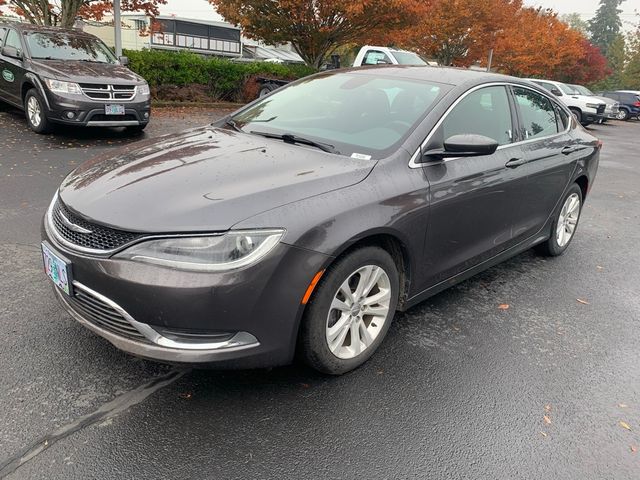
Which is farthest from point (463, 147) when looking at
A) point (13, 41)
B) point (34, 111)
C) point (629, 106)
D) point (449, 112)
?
point (629, 106)

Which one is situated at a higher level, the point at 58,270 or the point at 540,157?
the point at 540,157

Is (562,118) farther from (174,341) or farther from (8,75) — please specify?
(8,75)

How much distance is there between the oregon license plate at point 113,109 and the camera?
8.27 m

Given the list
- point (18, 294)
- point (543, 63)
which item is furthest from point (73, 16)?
point (543, 63)

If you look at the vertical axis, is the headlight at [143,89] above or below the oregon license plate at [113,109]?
above

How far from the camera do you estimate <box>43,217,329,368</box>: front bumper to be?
227cm

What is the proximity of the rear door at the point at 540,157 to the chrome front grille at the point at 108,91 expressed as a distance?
21.2 ft

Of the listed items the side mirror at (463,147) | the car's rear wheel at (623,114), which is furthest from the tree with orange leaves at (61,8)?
the car's rear wheel at (623,114)

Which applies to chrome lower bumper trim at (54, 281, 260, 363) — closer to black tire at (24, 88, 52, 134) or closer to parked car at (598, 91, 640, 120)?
black tire at (24, 88, 52, 134)

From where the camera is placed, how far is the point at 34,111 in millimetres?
8586

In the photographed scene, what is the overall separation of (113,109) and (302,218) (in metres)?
6.94

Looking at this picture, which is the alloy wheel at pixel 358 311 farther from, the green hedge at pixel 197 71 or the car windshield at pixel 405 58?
the car windshield at pixel 405 58

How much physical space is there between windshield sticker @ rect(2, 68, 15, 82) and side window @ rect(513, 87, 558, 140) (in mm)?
8341

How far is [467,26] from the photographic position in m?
25.1
